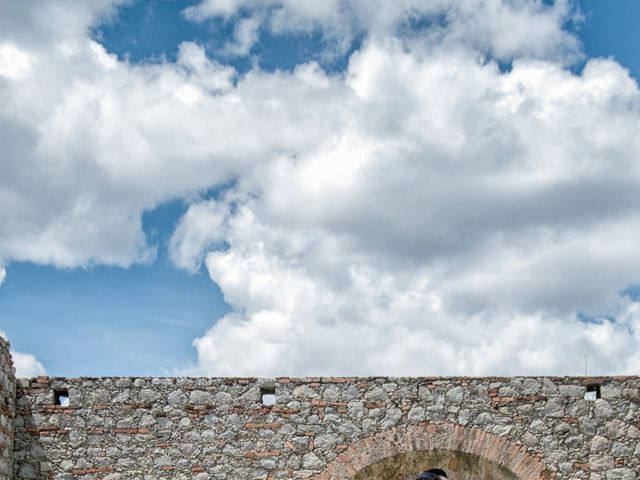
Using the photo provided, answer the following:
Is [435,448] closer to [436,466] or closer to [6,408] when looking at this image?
[436,466]

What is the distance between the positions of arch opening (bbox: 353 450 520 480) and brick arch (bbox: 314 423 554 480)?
0.05m

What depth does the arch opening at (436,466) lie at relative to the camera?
11016mm

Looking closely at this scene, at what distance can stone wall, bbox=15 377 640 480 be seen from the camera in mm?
11070

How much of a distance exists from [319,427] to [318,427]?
1cm

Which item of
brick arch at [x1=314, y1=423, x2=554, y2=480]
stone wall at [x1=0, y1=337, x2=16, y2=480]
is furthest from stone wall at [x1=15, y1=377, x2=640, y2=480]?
stone wall at [x1=0, y1=337, x2=16, y2=480]

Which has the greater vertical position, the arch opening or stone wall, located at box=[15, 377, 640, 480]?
stone wall, located at box=[15, 377, 640, 480]

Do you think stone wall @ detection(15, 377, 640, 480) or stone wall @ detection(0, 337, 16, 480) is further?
stone wall @ detection(15, 377, 640, 480)

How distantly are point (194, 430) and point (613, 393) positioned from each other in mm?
4995

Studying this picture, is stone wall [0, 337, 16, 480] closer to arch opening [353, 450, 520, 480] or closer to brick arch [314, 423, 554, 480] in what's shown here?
brick arch [314, 423, 554, 480]

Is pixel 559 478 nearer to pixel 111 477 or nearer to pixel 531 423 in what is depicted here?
pixel 531 423

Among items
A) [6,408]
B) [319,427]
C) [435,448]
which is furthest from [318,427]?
[6,408]

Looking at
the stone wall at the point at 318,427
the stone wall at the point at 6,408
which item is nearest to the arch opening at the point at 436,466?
the stone wall at the point at 318,427

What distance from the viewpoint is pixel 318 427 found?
438 inches

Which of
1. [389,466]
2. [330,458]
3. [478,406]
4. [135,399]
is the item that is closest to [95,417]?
[135,399]
